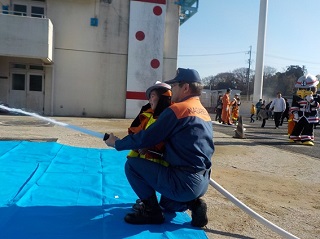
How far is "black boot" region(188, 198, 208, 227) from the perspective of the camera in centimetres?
285

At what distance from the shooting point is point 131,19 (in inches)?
690

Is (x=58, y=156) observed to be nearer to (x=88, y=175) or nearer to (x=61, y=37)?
(x=88, y=175)

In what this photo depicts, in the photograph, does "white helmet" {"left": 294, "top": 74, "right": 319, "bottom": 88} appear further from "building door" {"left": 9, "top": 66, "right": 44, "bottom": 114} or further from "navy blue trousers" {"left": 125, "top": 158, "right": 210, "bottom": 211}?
"building door" {"left": 9, "top": 66, "right": 44, "bottom": 114}

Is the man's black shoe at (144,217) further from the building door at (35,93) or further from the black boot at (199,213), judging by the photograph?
the building door at (35,93)

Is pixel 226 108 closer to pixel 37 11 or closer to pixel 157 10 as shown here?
pixel 157 10

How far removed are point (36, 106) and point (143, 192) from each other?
614 inches

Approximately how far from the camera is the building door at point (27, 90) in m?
16.6

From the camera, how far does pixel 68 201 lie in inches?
131

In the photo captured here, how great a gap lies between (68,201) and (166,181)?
129cm

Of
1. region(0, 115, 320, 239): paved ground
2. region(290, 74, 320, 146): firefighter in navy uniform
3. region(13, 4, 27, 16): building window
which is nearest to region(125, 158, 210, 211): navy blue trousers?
region(0, 115, 320, 239): paved ground

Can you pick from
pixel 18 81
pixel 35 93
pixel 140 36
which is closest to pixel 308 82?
pixel 140 36

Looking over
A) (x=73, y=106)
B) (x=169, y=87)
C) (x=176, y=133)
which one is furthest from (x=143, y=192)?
(x=73, y=106)

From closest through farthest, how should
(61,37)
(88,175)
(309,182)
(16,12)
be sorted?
(88,175), (309,182), (16,12), (61,37)

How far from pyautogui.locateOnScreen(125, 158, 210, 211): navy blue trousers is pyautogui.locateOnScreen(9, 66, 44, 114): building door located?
15389 millimetres
